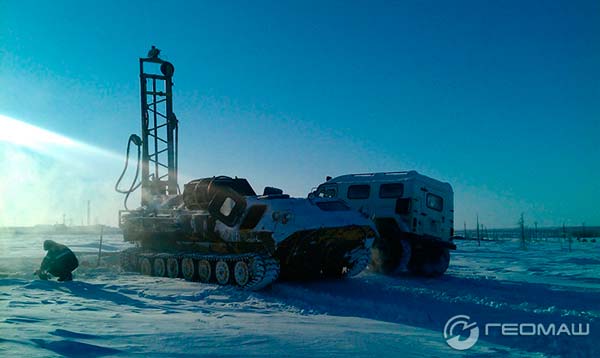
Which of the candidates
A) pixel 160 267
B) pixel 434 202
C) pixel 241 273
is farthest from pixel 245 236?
pixel 434 202

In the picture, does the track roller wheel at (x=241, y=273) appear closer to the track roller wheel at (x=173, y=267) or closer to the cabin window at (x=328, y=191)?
the track roller wheel at (x=173, y=267)

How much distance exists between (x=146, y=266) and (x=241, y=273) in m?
4.74

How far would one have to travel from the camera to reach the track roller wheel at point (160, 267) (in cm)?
1414

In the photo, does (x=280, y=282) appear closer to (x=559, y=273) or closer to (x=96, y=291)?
(x=96, y=291)

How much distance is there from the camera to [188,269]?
520 inches

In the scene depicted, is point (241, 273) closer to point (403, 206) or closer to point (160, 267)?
point (160, 267)

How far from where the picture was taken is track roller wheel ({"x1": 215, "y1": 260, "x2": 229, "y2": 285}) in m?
11.8

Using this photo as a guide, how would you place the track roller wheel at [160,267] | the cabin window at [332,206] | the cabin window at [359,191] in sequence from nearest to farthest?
the cabin window at [332,206] → the track roller wheel at [160,267] → the cabin window at [359,191]

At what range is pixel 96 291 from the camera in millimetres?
10023

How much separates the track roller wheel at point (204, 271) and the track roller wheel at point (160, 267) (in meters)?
1.68

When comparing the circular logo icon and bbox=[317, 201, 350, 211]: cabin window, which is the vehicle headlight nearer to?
bbox=[317, 201, 350, 211]: cabin window

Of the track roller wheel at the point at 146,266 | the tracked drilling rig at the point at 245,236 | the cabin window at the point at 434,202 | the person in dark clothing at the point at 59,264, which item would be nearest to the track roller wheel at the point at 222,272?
the tracked drilling rig at the point at 245,236

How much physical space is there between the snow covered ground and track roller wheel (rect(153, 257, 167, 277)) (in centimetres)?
102

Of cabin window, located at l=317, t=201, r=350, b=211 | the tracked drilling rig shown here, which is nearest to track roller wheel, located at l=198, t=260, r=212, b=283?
the tracked drilling rig
